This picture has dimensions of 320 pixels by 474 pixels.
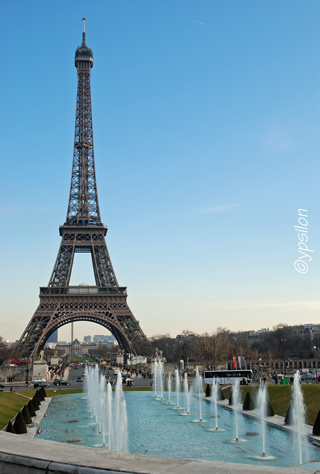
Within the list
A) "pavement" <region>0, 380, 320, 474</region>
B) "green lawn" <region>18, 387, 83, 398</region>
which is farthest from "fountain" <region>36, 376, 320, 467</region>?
"pavement" <region>0, 380, 320, 474</region>

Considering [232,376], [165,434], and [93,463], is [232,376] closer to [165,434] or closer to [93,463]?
[165,434]

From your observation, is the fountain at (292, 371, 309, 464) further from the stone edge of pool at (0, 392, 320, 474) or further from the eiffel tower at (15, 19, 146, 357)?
the eiffel tower at (15, 19, 146, 357)

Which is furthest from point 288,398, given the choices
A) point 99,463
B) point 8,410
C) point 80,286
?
point 80,286

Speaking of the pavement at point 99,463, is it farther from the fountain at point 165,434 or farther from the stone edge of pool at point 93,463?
the fountain at point 165,434

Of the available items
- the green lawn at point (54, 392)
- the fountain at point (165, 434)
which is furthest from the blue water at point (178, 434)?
the green lawn at point (54, 392)

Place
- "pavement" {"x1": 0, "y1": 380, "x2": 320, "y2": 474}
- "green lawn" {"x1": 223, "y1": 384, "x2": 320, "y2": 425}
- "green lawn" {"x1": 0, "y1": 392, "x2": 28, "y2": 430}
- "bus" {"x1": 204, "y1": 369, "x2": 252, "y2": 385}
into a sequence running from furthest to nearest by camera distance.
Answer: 1. "bus" {"x1": 204, "y1": 369, "x2": 252, "y2": 385}
2. "green lawn" {"x1": 223, "y1": 384, "x2": 320, "y2": 425}
3. "green lawn" {"x1": 0, "y1": 392, "x2": 28, "y2": 430}
4. "pavement" {"x1": 0, "y1": 380, "x2": 320, "y2": 474}

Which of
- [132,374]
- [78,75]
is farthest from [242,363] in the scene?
[78,75]
